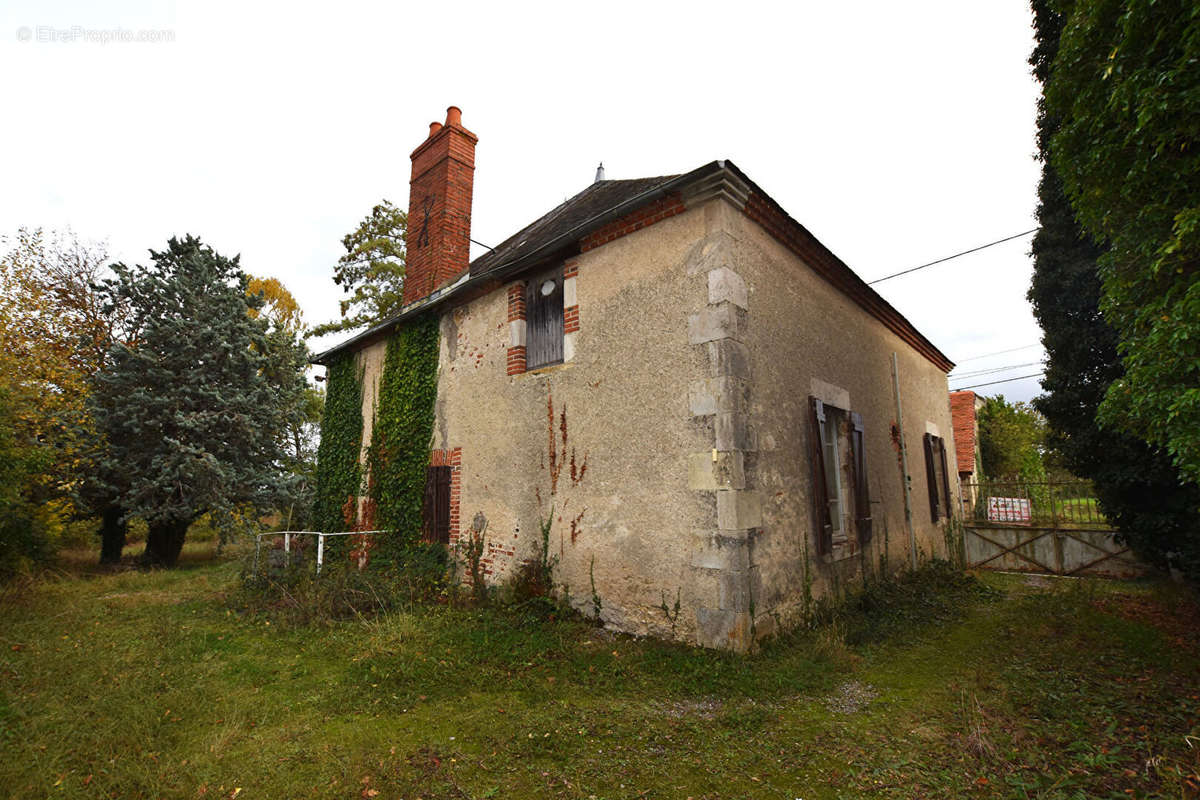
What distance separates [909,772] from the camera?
2932 mm

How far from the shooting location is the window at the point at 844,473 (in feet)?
21.0

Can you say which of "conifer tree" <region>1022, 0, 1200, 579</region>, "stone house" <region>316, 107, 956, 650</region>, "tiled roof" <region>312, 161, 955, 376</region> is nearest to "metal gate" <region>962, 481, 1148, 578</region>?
"conifer tree" <region>1022, 0, 1200, 579</region>

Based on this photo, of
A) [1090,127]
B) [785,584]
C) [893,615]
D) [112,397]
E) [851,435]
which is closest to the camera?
[1090,127]

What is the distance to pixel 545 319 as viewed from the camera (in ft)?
22.2

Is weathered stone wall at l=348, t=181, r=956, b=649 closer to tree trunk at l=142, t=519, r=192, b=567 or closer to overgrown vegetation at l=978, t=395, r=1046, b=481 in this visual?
tree trunk at l=142, t=519, r=192, b=567

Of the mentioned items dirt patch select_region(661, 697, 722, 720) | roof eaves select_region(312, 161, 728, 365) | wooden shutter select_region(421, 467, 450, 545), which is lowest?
dirt patch select_region(661, 697, 722, 720)

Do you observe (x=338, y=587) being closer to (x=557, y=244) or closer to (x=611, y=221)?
(x=557, y=244)

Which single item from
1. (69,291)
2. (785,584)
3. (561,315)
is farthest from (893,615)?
(69,291)

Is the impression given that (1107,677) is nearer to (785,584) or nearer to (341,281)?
(785,584)

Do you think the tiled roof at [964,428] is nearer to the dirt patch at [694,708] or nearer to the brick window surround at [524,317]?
the brick window surround at [524,317]

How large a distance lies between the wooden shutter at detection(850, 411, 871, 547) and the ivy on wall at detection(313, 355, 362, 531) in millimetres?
8063

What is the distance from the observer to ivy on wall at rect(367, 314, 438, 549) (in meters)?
8.16

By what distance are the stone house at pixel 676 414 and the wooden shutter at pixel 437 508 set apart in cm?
4

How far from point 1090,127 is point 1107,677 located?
13.9ft
